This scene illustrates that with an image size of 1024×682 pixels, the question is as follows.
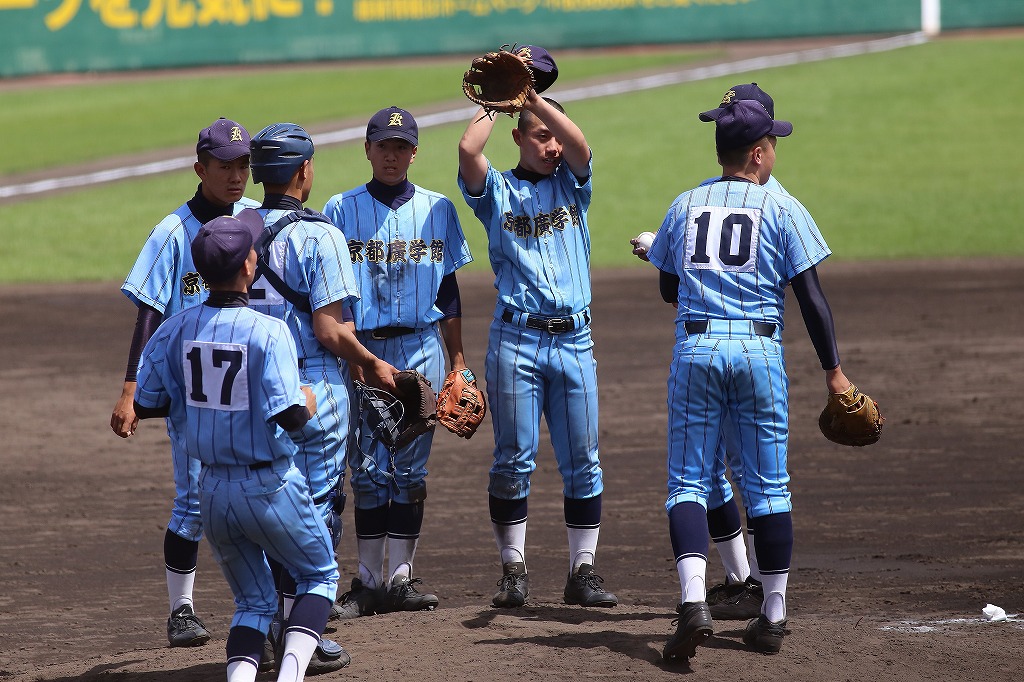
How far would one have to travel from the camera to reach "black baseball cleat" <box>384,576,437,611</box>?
5.72m

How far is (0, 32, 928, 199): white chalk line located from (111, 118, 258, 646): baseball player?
1539 cm

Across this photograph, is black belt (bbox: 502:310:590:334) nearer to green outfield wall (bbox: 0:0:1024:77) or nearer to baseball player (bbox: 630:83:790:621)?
baseball player (bbox: 630:83:790:621)

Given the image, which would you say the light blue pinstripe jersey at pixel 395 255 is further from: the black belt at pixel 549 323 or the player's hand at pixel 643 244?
the player's hand at pixel 643 244

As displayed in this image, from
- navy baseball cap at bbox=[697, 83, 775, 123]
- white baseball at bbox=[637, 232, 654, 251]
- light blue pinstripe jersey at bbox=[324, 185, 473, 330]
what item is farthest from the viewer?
light blue pinstripe jersey at bbox=[324, 185, 473, 330]

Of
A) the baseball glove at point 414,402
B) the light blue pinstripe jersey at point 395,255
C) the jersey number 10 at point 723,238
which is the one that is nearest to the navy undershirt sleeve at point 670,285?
the jersey number 10 at point 723,238

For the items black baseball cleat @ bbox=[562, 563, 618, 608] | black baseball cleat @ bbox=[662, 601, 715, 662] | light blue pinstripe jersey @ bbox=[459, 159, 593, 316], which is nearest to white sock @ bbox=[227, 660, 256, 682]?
black baseball cleat @ bbox=[662, 601, 715, 662]

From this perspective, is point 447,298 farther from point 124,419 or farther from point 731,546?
point 731,546

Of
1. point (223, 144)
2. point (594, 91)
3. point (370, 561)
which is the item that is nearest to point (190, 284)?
point (223, 144)

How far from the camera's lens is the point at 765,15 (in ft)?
94.6

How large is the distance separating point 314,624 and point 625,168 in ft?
52.7

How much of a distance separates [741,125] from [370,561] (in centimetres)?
247

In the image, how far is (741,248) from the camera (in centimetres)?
491

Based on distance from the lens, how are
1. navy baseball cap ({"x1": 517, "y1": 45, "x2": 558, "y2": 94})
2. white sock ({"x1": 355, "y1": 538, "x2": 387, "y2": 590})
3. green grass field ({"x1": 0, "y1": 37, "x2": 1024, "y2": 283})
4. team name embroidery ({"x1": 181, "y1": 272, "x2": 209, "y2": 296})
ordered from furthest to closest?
green grass field ({"x1": 0, "y1": 37, "x2": 1024, "y2": 283}) < white sock ({"x1": 355, "y1": 538, "x2": 387, "y2": 590}) < navy baseball cap ({"x1": 517, "y1": 45, "x2": 558, "y2": 94}) < team name embroidery ({"x1": 181, "y1": 272, "x2": 209, "y2": 296})

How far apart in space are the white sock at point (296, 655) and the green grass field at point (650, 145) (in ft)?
38.1
